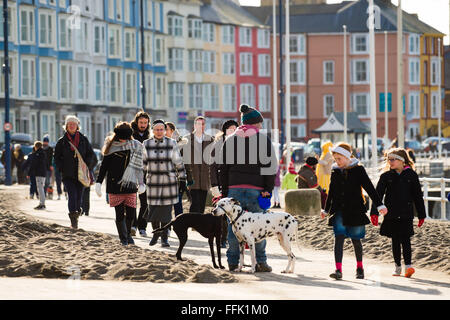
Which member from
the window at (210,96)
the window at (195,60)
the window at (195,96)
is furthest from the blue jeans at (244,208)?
the window at (210,96)

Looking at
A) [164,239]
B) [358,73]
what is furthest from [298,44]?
[164,239]

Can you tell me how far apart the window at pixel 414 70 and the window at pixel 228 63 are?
18.8 m

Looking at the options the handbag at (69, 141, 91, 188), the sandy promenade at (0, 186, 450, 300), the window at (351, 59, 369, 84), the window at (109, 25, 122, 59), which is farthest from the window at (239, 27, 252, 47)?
the handbag at (69, 141, 91, 188)

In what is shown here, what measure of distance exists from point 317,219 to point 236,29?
87375 mm

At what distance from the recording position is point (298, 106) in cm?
11175

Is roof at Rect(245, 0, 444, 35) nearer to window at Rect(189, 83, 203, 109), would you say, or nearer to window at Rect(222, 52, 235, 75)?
window at Rect(222, 52, 235, 75)

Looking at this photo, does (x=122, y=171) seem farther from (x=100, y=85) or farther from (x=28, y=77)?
(x=100, y=85)

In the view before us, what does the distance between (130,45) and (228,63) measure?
1004 inches

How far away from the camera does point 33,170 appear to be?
2878cm

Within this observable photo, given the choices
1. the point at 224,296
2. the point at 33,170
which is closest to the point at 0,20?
the point at 33,170

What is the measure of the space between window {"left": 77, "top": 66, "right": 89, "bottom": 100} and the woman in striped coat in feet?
190

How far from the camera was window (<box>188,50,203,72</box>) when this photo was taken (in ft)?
330

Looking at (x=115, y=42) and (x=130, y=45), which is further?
(x=130, y=45)
